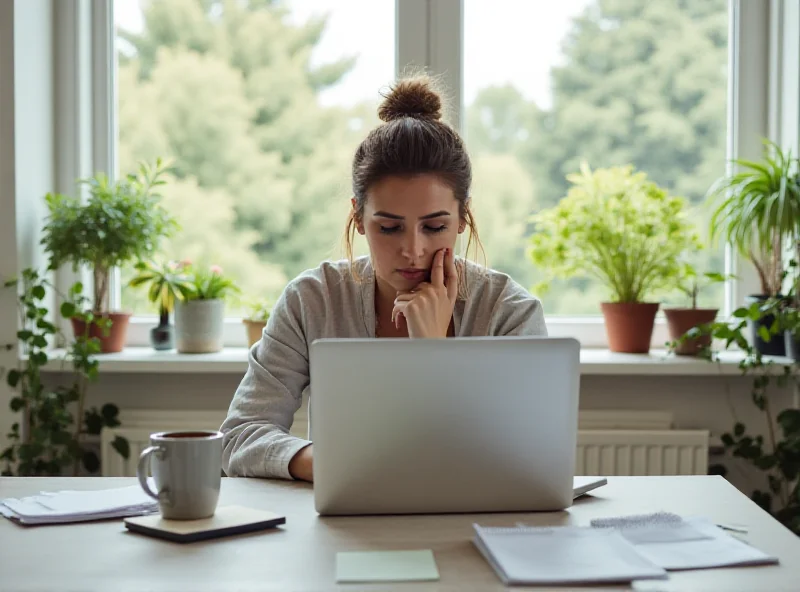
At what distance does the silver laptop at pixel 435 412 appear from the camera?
3.59 feet

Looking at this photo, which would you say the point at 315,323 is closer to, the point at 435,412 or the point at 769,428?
the point at 435,412

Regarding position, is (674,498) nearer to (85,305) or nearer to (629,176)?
(629,176)

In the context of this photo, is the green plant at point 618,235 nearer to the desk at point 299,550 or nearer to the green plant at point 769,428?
the green plant at point 769,428

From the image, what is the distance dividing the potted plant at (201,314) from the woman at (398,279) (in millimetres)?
910

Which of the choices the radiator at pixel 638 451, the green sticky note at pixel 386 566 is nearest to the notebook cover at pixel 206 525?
the green sticky note at pixel 386 566

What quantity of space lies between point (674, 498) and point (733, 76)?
6.55 ft

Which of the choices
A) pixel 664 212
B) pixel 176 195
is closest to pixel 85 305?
pixel 176 195

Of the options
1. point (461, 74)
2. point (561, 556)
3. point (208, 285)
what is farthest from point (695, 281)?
point (561, 556)

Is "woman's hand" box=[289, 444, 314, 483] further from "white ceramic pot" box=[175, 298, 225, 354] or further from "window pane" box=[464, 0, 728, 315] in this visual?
"window pane" box=[464, 0, 728, 315]

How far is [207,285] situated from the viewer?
2756 mm

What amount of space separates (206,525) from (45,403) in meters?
1.67

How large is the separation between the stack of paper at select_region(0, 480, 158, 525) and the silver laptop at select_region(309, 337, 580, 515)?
26cm

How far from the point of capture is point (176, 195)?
296cm

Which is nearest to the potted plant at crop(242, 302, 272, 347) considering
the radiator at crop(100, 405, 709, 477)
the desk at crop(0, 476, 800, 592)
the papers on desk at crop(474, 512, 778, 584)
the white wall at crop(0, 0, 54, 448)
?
the radiator at crop(100, 405, 709, 477)
